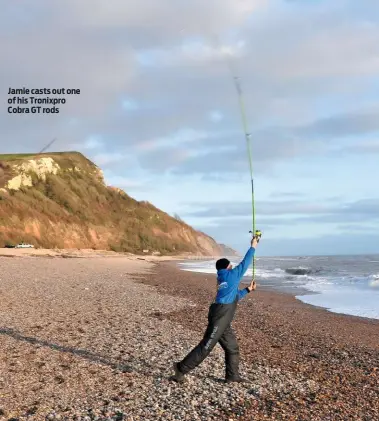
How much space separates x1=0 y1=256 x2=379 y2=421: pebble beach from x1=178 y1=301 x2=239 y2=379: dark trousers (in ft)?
1.14

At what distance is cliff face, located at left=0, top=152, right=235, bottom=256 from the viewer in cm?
8162

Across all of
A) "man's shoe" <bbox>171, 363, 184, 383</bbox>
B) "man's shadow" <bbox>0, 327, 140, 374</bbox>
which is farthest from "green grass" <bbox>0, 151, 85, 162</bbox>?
"man's shoe" <bbox>171, 363, 184, 383</bbox>

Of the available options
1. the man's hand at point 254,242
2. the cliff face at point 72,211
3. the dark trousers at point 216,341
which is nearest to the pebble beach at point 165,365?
the dark trousers at point 216,341

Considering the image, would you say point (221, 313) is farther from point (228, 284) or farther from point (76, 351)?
point (76, 351)

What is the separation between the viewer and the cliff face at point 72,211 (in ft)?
268

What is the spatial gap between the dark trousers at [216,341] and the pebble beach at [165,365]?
1.14ft

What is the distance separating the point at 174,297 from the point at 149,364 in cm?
1378

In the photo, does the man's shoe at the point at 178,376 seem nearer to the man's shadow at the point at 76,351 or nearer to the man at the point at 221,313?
the man at the point at 221,313

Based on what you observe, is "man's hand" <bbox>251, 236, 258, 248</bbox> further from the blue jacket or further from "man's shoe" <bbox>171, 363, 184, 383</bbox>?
"man's shoe" <bbox>171, 363, 184, 383</bbox>

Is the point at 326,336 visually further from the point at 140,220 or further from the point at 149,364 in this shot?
the point at 140,220

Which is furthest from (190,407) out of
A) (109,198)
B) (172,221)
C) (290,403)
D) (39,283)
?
(172,221)

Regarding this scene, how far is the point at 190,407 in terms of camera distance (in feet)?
25.2

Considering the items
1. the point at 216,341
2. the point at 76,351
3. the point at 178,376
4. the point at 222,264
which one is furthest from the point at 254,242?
the point at 76,351

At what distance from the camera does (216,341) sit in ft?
28.9
